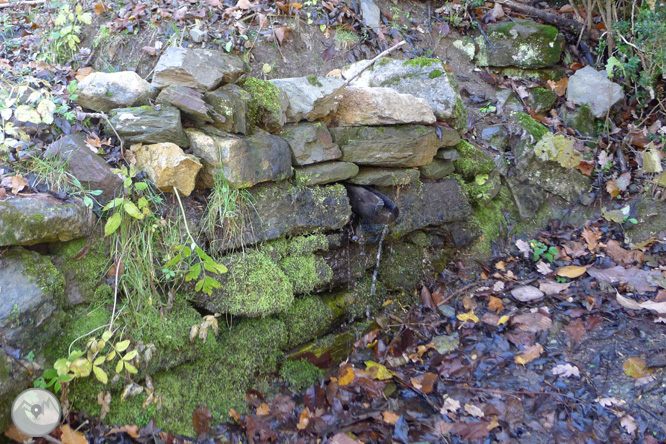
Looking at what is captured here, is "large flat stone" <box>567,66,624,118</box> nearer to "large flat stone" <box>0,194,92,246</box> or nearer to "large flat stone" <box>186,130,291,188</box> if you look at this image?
"large flat stone" <box>186,130,291,188</box>

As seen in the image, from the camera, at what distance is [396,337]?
3746 millimetres

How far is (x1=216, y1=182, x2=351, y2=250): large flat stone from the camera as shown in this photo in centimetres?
314

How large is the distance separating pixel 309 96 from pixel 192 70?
821 mm

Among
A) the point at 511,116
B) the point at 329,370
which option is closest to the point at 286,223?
the point at 329,370

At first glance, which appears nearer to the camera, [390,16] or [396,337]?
[396,337]

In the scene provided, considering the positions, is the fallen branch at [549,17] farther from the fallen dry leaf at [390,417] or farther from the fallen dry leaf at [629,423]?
the fallen dry leaf at [390,417]

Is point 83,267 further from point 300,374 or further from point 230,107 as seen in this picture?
point 300,374

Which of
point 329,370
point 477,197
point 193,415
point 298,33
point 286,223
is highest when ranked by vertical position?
point 298,33

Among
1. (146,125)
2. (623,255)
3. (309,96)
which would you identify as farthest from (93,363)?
(623,255)

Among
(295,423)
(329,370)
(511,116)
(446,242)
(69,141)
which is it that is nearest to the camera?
(69,141)

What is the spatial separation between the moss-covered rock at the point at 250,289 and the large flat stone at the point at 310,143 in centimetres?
76

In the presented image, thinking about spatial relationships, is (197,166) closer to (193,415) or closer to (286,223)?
(286,223)

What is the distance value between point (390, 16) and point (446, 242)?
2.54 m

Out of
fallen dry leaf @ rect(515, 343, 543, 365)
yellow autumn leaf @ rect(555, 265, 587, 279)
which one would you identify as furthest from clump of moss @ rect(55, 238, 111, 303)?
yellow autumn leaf @ rect(555, 265, 587, 279)
